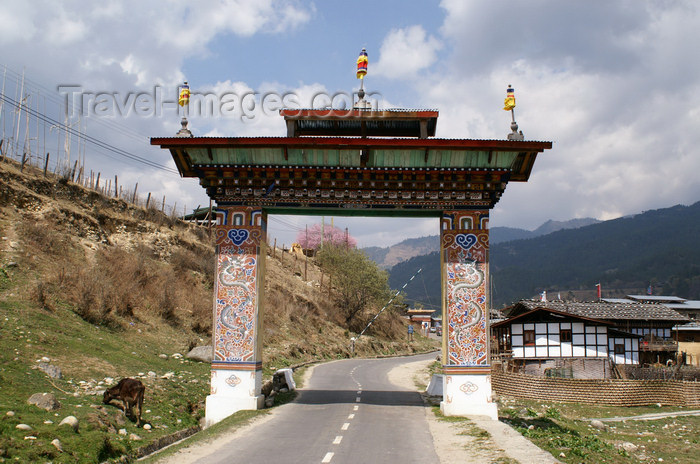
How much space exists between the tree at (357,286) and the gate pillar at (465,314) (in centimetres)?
4192

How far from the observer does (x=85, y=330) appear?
19031 millimetres

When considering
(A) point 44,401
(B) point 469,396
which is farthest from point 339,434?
(A) point 44,401

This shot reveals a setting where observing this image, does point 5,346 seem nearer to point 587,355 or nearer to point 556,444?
point 556,444

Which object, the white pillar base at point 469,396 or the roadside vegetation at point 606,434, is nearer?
the roadside vegetation at point 606,434

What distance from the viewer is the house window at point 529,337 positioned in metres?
35.1

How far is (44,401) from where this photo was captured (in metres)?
10.8

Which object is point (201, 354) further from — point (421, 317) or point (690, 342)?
point (421, 317)

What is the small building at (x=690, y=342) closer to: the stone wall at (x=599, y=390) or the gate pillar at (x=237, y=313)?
the stone wall at (x=599, y=390)

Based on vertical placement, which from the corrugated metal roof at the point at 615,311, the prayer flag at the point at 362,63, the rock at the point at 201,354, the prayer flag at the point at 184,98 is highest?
the prayer flag at the point at 362,63

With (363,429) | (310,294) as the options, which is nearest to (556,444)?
(363,429)

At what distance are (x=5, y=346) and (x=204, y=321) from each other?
14.4 meters

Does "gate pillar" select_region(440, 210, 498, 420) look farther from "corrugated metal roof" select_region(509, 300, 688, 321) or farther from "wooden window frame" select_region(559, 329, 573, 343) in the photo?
"corrugated metal roof" select_region(509, 300, 688, 321)

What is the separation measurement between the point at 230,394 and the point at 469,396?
6.35 metres

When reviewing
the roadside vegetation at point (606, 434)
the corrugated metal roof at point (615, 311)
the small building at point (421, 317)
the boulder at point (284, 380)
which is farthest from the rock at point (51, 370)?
the small building at point (421, 317)
